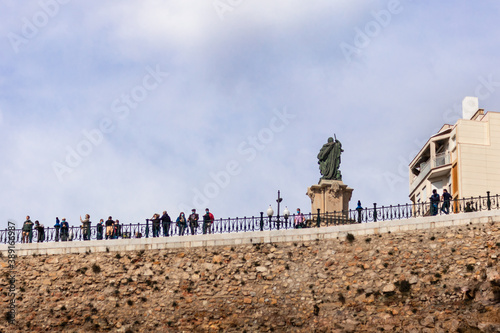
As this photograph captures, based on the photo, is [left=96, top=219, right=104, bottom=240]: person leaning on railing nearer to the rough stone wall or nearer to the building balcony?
the rough stone wall

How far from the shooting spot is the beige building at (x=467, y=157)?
49031 mm

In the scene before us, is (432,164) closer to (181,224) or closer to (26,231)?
(181,224)

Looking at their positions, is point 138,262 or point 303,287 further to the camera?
point 138,262

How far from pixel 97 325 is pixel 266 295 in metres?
6.18

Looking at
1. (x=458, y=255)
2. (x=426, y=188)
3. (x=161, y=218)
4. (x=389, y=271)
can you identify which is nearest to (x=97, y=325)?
(x=161, y=218)

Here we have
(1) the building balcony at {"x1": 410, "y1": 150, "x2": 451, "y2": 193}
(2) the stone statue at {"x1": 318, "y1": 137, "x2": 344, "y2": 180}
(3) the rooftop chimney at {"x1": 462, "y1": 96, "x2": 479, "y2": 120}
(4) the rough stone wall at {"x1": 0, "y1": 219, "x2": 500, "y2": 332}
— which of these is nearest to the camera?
(4) the rough stone wall at {"x1": 0, "y1": 219, "x2": 500, "y2": 332}

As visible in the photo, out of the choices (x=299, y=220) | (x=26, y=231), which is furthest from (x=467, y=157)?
(x=26, y=231)

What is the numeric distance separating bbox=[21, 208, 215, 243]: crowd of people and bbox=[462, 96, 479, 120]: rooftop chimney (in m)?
22.7

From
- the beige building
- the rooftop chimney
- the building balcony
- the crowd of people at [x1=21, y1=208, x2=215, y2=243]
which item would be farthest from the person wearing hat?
the rooftop chimney

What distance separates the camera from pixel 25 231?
3791 cm

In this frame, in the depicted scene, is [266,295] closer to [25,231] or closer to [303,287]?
[303,287]

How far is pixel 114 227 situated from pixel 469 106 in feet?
84.3

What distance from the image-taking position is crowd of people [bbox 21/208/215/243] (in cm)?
3656

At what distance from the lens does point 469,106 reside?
54.6 meters
